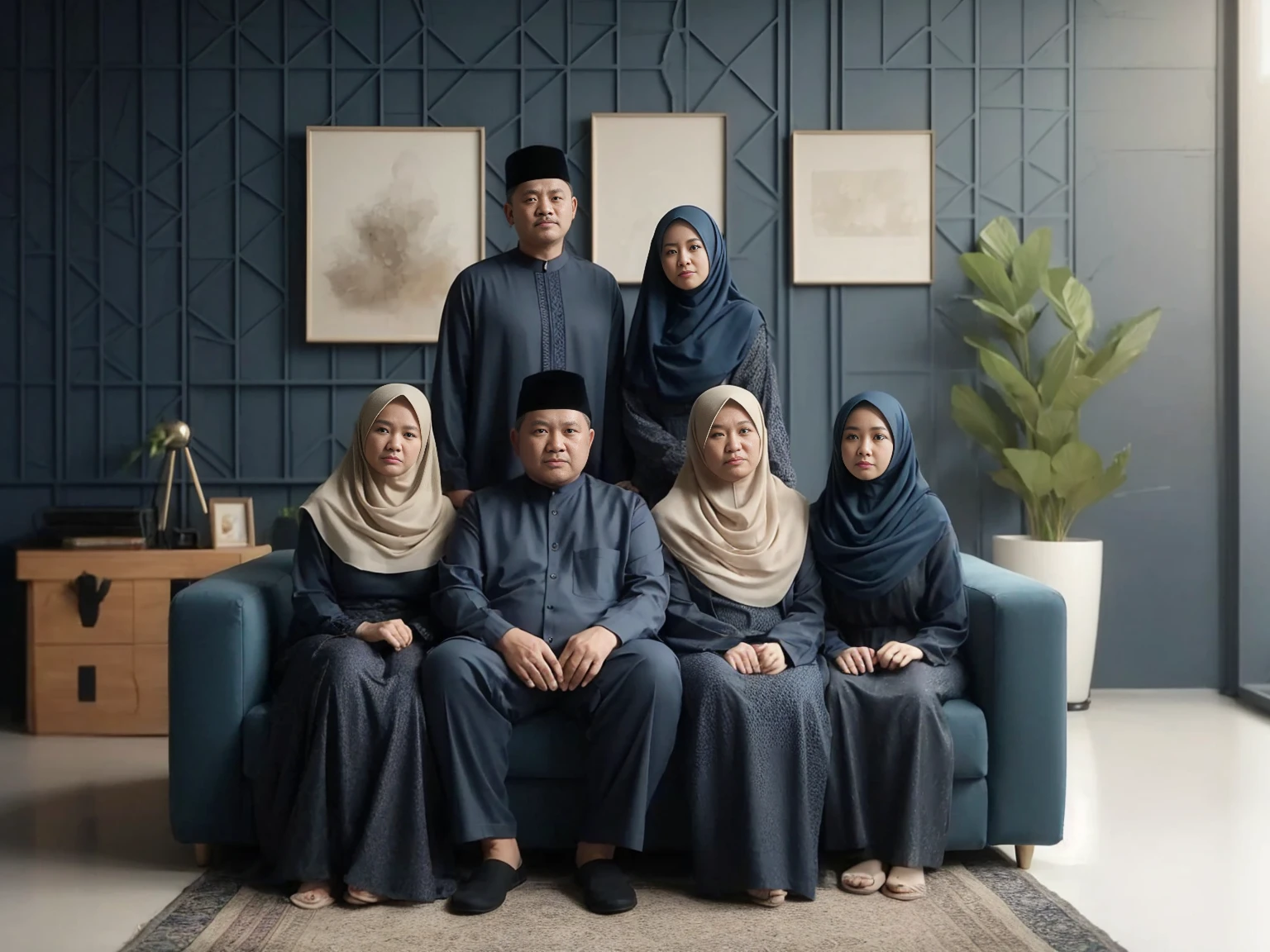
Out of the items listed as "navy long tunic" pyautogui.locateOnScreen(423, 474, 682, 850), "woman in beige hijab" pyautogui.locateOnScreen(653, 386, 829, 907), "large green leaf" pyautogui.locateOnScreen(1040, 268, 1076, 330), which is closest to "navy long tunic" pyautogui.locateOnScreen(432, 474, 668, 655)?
"navy long tunic" pyautogui.locateOnScreen(423, 474, 682, 850)

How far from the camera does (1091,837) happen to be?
3.03m

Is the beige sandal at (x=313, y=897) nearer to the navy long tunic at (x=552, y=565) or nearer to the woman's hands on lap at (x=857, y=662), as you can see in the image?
Answer: the navy long tunic at (x=552, y=565)

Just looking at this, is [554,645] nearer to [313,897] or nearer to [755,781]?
[755,781]

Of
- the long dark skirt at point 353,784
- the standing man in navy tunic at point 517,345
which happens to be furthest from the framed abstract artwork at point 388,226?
the long dark skirt at point 353,784

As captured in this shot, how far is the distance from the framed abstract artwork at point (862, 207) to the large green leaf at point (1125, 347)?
0.67m

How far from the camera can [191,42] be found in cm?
452

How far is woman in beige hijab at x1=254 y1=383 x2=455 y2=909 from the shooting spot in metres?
2.57

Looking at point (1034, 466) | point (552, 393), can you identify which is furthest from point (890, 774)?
point (1034, 466)

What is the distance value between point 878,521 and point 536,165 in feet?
4.03

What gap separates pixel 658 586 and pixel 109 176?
287cm

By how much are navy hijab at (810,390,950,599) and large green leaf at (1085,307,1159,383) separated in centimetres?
166

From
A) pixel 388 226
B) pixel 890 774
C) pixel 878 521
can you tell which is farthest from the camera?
pixel 388 226

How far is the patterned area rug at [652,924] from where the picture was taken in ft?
7.66

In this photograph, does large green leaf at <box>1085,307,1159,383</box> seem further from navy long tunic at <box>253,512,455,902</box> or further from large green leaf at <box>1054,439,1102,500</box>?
navy long tunic at <box>253,512,455,902</box>
